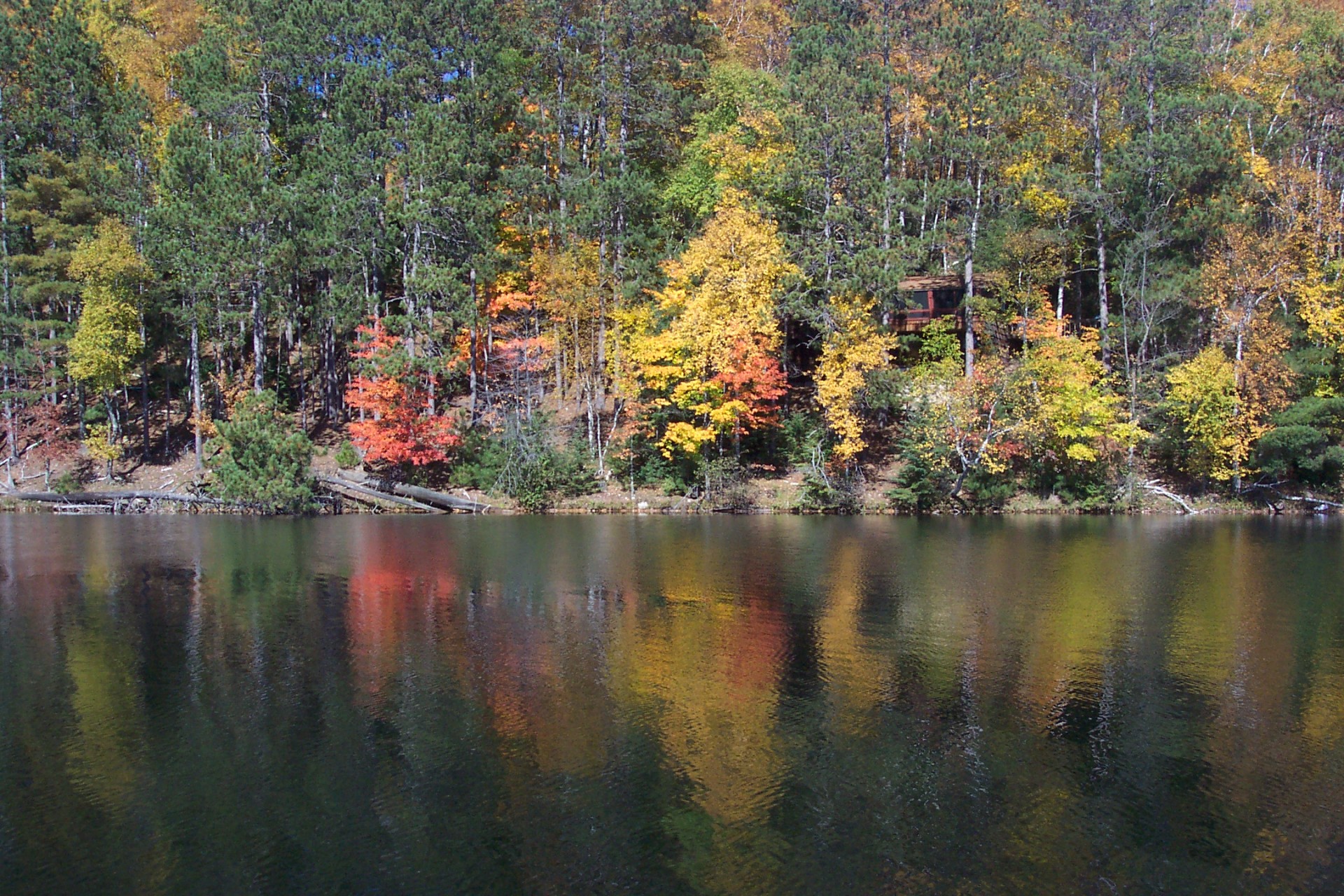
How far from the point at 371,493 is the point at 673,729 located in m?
31.2

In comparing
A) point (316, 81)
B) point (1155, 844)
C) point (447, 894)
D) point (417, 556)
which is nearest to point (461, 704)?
point (447, 894)

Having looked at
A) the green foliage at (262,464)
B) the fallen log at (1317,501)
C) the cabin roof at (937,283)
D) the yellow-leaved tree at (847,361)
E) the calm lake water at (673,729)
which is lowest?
the calm lake water at (673,729)

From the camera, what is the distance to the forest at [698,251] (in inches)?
1647

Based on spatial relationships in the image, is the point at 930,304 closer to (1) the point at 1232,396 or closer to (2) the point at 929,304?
(2) the point at 929,304

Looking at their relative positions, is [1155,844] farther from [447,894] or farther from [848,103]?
[848,103]

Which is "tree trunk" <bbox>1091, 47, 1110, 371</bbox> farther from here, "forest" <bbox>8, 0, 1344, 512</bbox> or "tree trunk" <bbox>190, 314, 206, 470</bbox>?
"tree trunk" <bbox>190, 314, 206, 470</bbox>

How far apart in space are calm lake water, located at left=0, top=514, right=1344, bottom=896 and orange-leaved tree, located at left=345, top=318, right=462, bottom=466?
15671mm

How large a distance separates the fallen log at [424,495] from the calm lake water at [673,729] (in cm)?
1422

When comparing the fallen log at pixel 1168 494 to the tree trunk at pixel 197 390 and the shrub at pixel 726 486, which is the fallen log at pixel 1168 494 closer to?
the shrub at pixel 726 486

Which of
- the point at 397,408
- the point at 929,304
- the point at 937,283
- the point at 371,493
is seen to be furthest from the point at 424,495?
the point at 937,283

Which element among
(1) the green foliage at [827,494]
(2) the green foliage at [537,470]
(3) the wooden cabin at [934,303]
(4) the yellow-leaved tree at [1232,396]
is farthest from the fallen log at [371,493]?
(4) the yellow-leaved tree at [1232,396]

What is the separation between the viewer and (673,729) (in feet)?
50.9

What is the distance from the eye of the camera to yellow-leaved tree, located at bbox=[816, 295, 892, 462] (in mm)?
41719

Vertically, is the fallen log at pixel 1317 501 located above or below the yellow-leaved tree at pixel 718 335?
below
